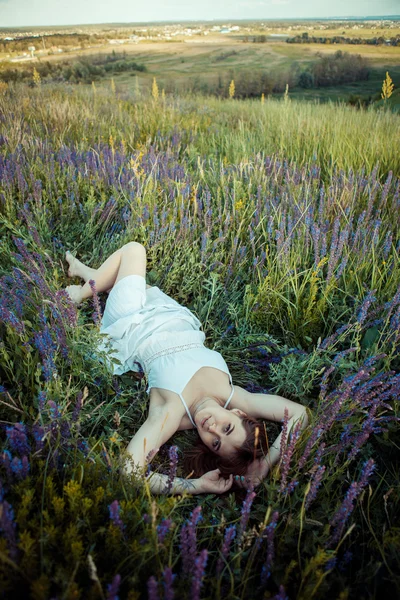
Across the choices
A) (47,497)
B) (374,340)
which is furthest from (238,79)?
(47,497)

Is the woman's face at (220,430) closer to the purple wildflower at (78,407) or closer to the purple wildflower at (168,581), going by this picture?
the purple wildflower at (78,407)

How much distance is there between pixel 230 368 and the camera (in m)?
2.30

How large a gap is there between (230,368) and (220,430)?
55 centimetres

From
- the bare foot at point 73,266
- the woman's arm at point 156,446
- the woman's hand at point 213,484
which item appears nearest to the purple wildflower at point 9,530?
the woman's arm at point 156,446

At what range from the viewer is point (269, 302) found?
7.47 feet

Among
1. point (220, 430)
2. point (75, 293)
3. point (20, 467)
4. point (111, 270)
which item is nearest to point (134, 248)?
point (111, 270)

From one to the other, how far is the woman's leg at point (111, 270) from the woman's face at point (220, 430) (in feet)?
3.33

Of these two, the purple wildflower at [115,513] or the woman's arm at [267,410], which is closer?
the purple wildflower at [115,513]

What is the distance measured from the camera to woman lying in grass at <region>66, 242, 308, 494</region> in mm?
1681

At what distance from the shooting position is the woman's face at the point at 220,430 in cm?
179

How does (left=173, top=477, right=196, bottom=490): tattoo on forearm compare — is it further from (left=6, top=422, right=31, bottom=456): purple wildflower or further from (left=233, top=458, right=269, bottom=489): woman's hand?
(left=6, top=422, right=31, bottom=456): purple wildflower

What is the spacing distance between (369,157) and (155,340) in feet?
9.90

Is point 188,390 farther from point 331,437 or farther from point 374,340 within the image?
point 374,340

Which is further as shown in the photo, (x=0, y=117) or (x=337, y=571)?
(x=0, y=117)
